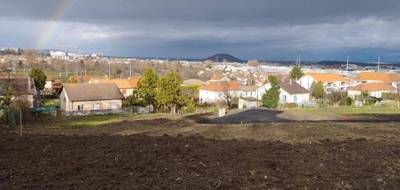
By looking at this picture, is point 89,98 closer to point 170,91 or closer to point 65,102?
point 65,102

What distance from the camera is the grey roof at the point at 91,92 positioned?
53.3 m

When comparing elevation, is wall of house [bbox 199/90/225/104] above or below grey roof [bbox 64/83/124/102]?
below

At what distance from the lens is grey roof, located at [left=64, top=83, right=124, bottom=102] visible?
53.3 m

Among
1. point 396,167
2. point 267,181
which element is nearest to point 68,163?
point 267,181

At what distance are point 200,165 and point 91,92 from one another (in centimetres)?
4763

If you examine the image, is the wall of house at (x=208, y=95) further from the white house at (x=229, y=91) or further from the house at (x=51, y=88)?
the house at (x=51, y=88)

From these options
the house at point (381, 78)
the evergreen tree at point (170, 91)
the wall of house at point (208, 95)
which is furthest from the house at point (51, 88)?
the house at point (381, 78)

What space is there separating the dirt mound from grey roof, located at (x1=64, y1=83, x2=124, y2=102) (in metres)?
41.3

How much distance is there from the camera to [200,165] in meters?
9.16

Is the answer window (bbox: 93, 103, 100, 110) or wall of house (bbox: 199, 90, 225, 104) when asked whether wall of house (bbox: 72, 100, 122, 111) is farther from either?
wall of house (bbox: 199, 90, 225, 104)

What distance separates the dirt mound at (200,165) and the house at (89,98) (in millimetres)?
41121

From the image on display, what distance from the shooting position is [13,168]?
9266mm

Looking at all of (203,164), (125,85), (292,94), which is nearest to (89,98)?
(125,85)

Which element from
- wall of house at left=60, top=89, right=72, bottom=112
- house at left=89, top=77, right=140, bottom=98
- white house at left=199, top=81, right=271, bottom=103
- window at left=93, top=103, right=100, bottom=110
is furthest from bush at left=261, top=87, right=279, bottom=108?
house at left=89, top=77, right=140, bottom=98
